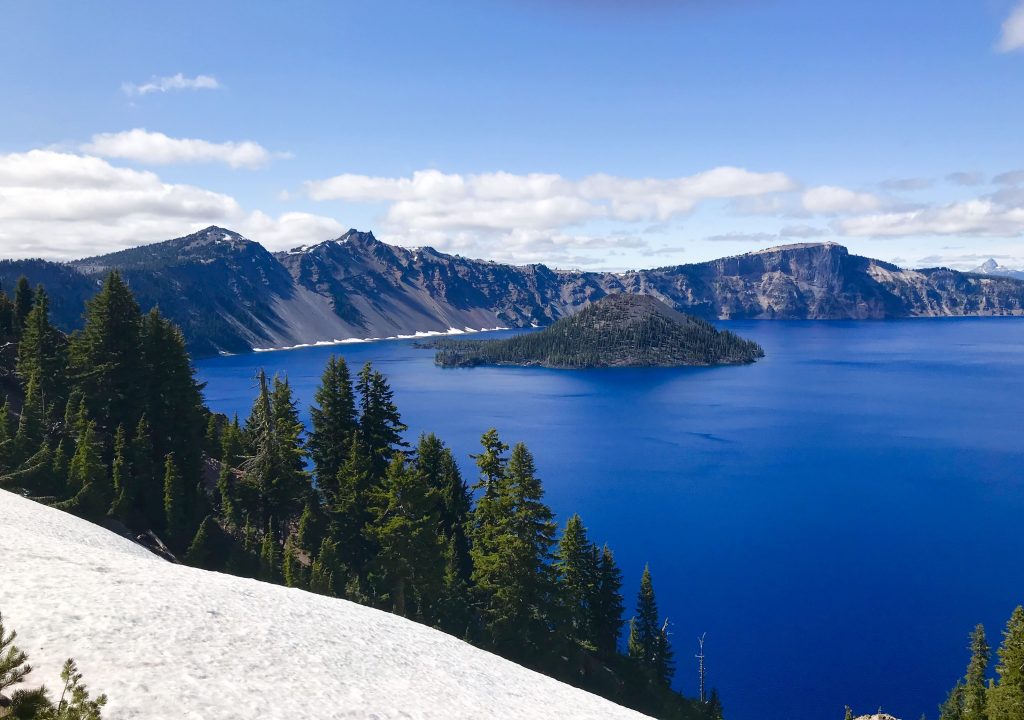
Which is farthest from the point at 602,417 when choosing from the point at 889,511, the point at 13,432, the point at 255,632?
the point at 255,632

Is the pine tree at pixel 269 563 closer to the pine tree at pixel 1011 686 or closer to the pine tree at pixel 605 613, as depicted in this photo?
the pine tree at pixel 605 613

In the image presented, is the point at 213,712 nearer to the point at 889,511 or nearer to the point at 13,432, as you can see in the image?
the point at 13,432

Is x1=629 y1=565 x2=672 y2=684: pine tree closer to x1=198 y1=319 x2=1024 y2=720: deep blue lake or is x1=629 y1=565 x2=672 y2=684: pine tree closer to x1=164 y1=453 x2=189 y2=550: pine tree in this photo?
x1=198 y1=319 x2=1024 y2=720: deep blue lake

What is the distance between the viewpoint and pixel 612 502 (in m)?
101

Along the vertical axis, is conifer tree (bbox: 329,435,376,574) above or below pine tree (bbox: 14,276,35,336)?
below

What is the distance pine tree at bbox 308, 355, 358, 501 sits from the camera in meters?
48.3

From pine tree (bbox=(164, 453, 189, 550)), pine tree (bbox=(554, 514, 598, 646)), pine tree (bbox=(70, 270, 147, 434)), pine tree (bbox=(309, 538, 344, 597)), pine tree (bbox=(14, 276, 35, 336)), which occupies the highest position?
pine tree (bbox=(14, 276, 35, 336))

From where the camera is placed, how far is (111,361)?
48.6 meters

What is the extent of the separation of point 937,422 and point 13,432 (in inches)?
7293

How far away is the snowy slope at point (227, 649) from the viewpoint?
13898 mm

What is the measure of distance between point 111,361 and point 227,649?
40579mm

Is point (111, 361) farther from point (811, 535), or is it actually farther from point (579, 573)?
point (811, 535)

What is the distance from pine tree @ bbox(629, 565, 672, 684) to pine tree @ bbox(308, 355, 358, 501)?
2658cm

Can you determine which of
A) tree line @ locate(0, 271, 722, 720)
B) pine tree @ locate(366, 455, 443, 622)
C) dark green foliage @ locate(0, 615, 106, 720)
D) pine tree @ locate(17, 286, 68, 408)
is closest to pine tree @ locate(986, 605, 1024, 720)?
tree line @ locate(0, 271, 722, 720)
